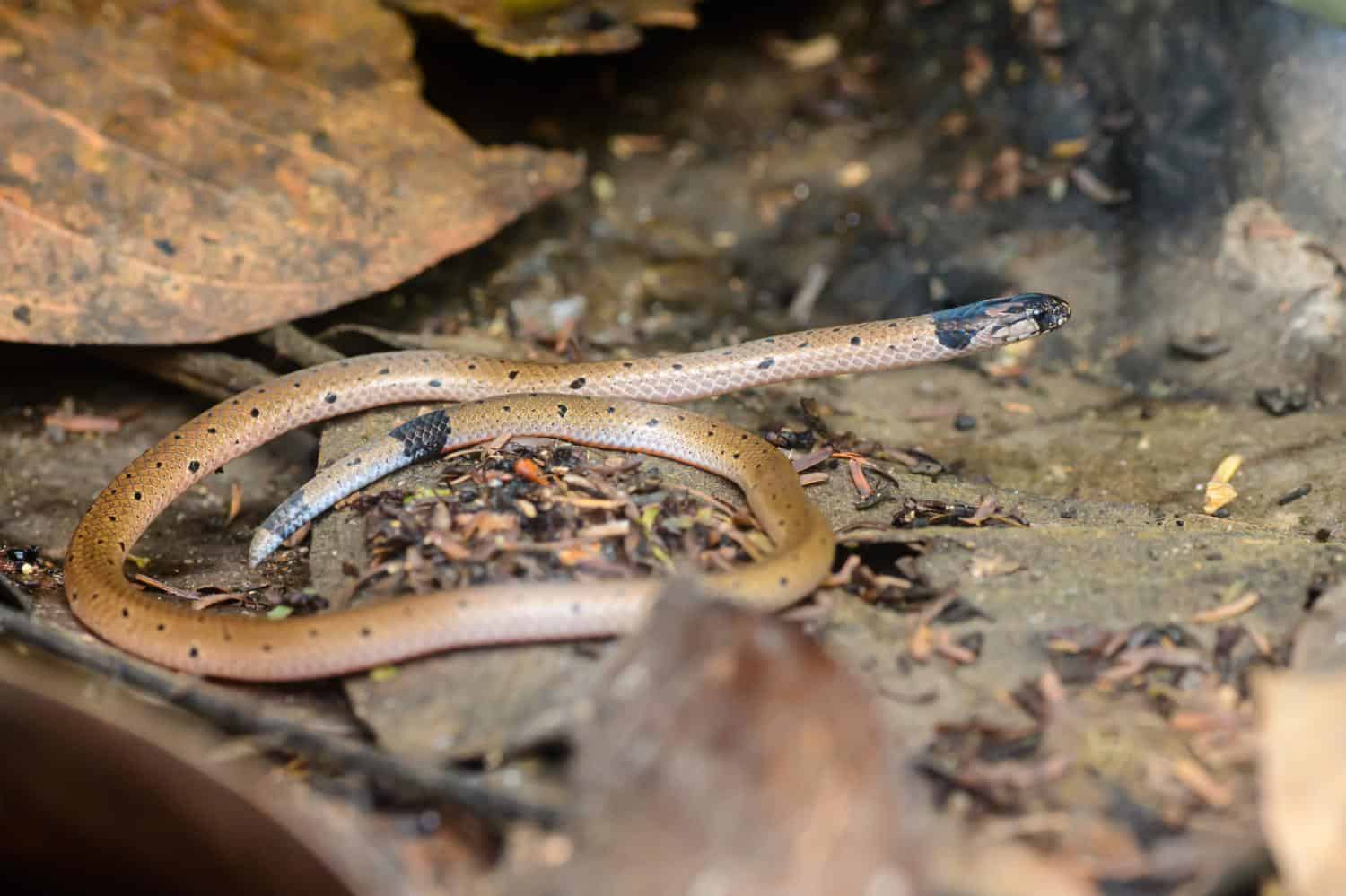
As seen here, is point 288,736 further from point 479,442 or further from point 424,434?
point 479,442

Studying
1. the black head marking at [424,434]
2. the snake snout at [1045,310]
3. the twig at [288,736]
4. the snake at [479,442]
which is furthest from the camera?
the snake snout at [1045,310]

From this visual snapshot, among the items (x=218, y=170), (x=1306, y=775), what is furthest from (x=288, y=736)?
(x=218, y=170)

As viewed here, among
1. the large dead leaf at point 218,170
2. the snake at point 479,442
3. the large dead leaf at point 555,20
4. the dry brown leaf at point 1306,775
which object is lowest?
the dry brown leaf at point 1306,775

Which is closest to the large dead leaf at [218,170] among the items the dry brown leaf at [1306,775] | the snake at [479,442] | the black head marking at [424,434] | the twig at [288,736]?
the snake at [479,442]

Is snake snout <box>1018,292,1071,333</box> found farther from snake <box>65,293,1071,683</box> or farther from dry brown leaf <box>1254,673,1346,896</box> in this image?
dry brown leaf <box>1254,673,1346,896</box>

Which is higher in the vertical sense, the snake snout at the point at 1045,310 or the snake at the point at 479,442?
the snake snout at the point at 1045,310

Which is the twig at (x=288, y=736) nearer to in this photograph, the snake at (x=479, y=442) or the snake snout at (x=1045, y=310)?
the snake at (x=479, y=442)

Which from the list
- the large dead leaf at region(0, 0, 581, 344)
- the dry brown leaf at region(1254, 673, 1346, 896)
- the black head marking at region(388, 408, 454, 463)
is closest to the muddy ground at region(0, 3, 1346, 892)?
the black head marking at region(388, 408, 454, 463)
